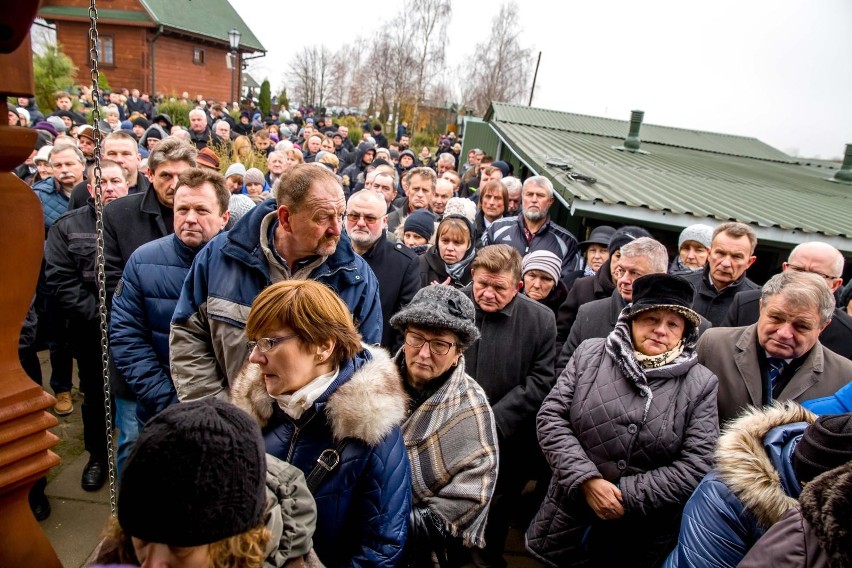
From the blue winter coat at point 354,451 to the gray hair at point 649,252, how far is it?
2040 millimetres

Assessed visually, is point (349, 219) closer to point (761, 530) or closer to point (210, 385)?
point (210, 385)

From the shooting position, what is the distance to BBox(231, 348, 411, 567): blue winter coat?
1.63 metres

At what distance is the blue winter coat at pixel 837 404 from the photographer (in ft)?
6.84

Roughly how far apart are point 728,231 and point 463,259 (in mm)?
1884

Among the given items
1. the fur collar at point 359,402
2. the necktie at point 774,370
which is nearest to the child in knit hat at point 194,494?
the fur collar at point 359,402

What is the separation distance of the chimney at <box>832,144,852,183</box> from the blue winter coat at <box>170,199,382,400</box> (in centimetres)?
1404

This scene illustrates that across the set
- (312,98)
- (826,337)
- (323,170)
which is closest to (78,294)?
(323,170)

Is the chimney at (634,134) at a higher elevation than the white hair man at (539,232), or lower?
higher

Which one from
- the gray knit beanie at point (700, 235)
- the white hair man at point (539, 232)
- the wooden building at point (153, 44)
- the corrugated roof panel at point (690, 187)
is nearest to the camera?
the gray knit beanie at point (700, 235)

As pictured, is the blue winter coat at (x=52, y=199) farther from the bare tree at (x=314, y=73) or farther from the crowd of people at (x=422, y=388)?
the bare tree at (x=314, y=73)

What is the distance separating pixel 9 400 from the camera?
105 cm

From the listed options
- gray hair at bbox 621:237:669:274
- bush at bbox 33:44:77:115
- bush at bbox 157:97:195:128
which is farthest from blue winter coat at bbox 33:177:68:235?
bush at bbox 157:97:195:128

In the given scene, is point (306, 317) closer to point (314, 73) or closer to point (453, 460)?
point (453, 460)

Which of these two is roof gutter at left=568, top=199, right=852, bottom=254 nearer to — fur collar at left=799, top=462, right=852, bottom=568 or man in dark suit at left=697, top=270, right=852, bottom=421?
man in dark suit at left=697, top=270, right=852, bottom=421
